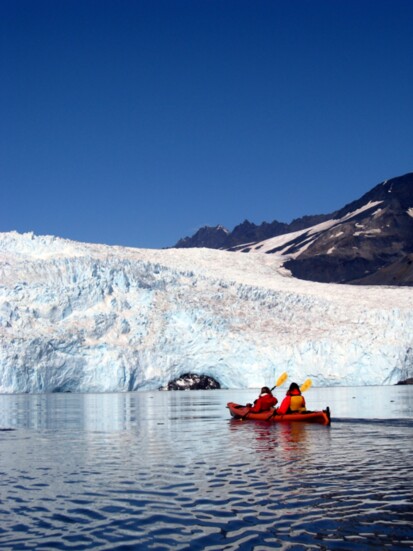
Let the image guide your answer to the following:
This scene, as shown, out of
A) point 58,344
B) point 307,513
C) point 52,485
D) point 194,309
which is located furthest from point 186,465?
point 194,309

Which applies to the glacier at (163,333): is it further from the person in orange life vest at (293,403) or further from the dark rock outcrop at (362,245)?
the dark rock outcrop at (362,245)

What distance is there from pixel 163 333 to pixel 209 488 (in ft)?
92.0

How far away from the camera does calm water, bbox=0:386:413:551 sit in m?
6.71

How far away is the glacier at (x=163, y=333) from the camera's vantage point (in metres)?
34.9

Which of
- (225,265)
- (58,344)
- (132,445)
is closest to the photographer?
(132,445)

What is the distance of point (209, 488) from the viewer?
898cm

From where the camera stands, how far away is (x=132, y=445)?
13.9 meters

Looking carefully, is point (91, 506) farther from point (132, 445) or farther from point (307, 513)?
point (132, 445)

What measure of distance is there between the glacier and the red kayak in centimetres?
1600

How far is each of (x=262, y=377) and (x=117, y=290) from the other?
9.24 metres

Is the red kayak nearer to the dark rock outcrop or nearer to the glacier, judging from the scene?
the glacier

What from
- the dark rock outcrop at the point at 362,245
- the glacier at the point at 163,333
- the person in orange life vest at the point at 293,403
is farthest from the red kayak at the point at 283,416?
the dark rock outcrop at the point at 362,245

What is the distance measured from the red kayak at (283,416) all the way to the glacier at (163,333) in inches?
630

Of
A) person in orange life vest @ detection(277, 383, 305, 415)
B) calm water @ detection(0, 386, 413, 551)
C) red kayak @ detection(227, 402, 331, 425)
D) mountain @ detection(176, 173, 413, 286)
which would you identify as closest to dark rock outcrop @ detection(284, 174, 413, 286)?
mountain @ detection(176, 173, 413, 286)
